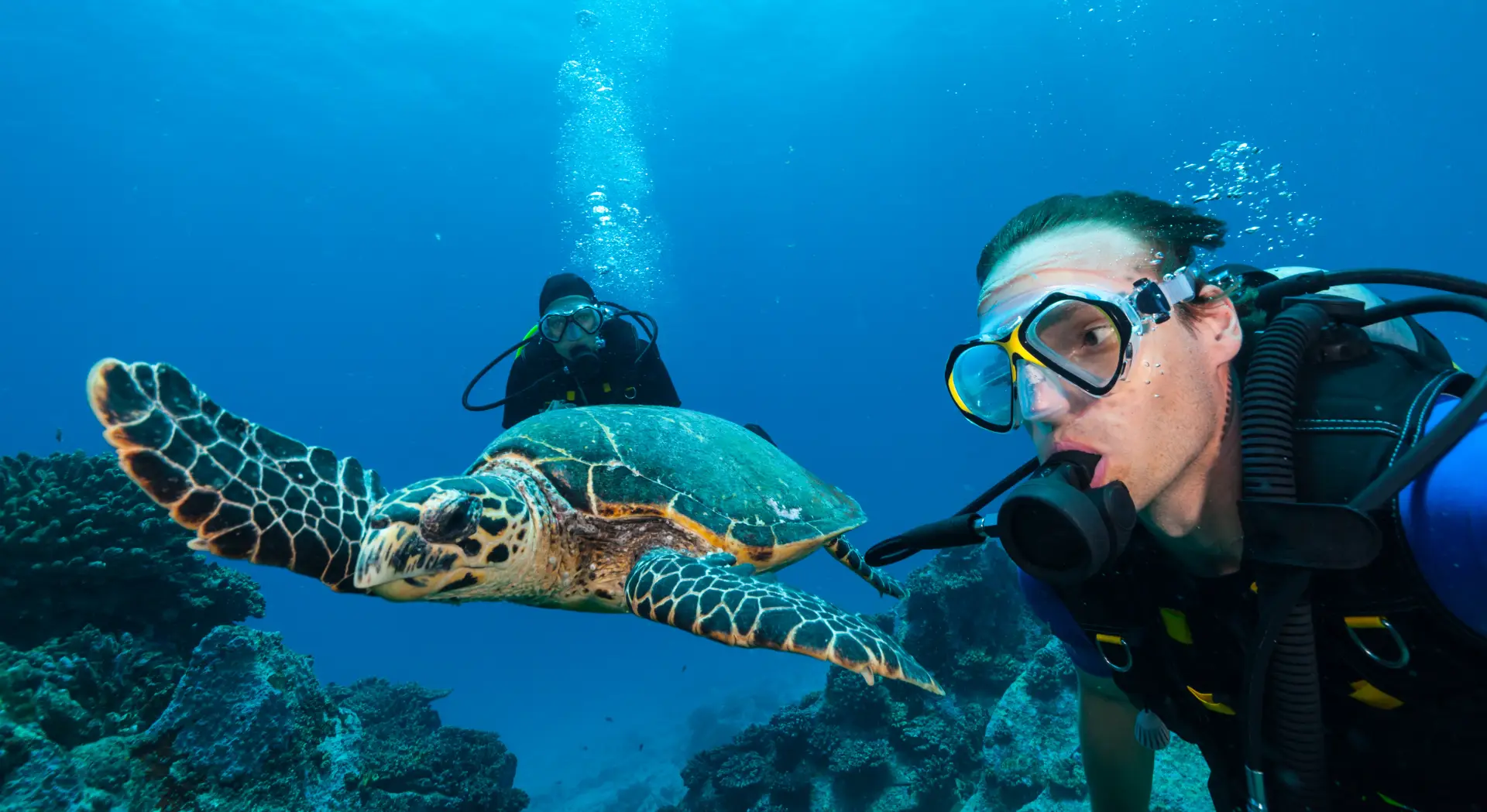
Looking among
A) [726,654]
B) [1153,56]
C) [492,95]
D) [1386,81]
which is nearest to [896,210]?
[1153,56]

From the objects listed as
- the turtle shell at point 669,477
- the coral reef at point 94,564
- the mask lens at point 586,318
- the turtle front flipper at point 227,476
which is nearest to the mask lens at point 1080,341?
the turtle shell at point 669,477

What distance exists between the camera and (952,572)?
8.20m

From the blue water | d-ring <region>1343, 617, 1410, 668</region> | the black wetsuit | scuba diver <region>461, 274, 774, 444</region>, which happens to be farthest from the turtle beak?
the blue water

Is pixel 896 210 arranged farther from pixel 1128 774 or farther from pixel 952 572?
pixel 1128 774

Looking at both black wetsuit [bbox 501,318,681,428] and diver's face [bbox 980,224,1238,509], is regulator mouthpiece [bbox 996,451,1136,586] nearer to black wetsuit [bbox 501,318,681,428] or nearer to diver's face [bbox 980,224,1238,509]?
diver's face [bbox 980,224,1238,509]

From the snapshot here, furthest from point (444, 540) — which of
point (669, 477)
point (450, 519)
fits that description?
point (669, 477)

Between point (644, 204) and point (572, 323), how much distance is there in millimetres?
68998

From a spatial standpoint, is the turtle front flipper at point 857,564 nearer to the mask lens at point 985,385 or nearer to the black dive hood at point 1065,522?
the mask lens at point 985,385

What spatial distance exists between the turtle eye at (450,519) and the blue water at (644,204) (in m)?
19.6

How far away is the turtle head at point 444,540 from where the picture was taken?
289 centimetres

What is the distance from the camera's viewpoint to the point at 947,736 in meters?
6.76

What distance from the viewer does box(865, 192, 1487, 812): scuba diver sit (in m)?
1.17

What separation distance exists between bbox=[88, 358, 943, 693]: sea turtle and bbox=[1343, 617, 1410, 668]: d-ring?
1.59 metres

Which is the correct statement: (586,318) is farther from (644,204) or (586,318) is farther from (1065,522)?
(644,204)
